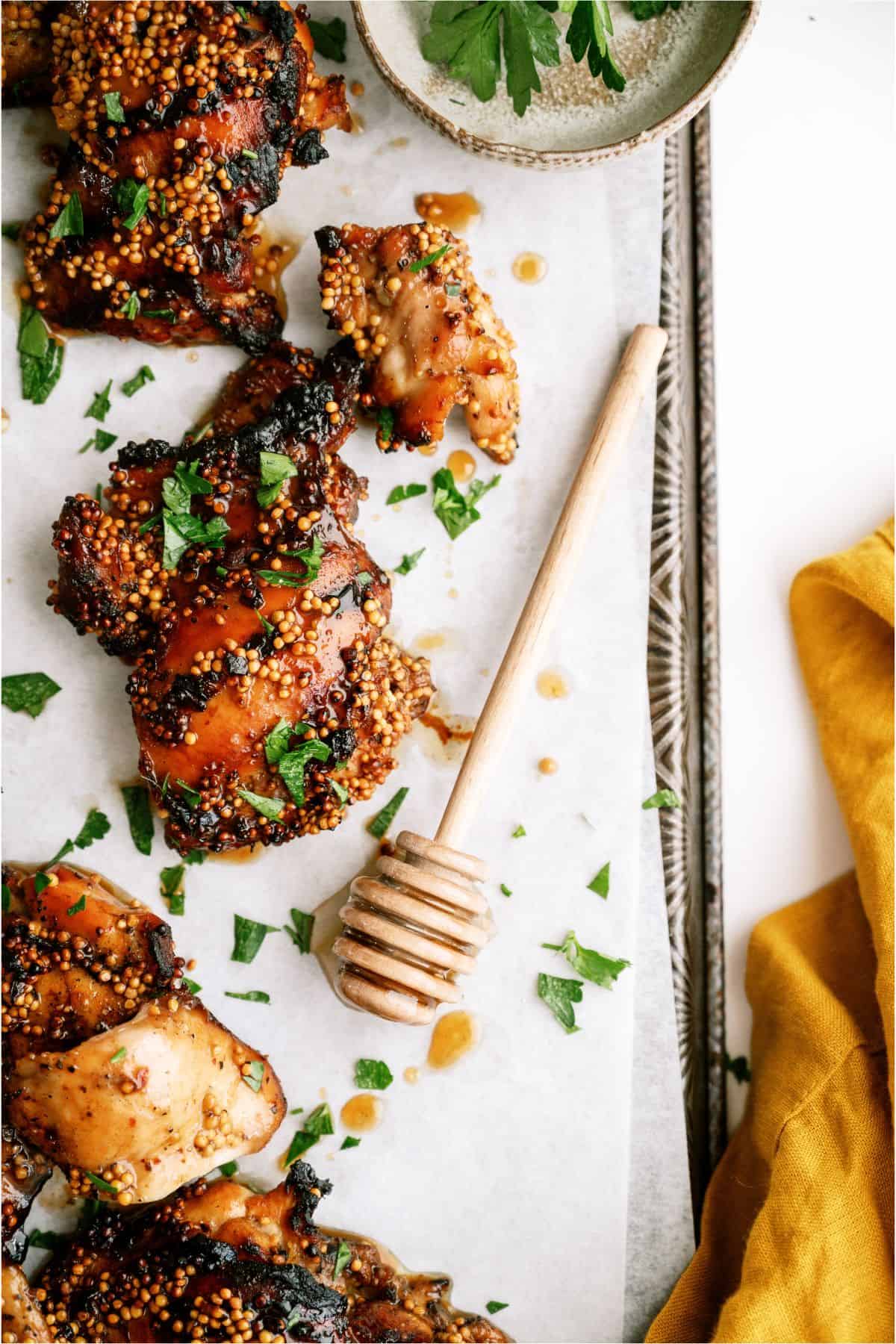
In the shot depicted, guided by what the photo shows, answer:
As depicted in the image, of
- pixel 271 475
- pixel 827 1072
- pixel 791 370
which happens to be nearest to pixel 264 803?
pixel 271 475

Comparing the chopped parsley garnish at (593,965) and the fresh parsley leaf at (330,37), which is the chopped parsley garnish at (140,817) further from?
the fresh parsley leaf at (330,37)

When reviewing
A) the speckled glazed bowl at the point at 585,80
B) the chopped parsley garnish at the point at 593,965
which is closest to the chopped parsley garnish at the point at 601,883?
the chopped parsley garnish at the point at 593,965

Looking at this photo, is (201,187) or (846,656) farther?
(846,656)

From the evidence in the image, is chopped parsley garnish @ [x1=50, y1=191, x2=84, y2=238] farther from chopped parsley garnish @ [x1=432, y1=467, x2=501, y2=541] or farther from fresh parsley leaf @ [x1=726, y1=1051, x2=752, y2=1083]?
fresh parsley leaf @ [x1=726, y1=1051, x2=752, y2=1083]

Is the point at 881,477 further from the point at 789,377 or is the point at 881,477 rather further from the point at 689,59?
the point at 689,59

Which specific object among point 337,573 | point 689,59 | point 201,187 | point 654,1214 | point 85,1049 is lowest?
point 654,1214

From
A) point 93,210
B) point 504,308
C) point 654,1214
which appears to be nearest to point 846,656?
point 504,308

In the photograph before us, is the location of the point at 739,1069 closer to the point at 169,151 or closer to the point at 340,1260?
the point at 340,1260
